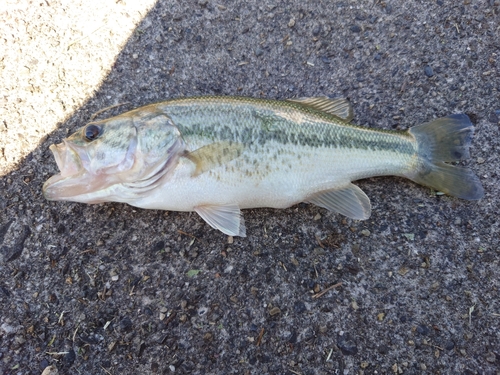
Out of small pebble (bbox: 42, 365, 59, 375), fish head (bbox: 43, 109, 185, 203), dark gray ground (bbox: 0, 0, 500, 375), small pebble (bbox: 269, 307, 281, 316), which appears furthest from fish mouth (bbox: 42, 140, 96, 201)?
small pebble (bbox: 269, 307, 281, 316)

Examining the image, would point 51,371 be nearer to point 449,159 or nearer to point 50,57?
point 50,57

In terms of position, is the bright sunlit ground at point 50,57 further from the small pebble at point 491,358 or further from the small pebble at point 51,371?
the small pebble at point 491,358

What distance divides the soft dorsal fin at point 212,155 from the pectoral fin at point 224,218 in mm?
279

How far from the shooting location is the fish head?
2.31m

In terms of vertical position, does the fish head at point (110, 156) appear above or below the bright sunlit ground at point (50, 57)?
below

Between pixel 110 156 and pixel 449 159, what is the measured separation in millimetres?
2413

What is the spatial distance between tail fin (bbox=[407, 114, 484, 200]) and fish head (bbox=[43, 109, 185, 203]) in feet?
5.80

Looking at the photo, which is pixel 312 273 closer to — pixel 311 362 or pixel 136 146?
pixel 311 362

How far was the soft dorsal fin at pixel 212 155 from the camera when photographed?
236 centimetres

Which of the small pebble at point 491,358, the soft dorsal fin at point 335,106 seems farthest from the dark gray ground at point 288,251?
the soft dorsal fin at point 335,106

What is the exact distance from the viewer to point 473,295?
7.89ft

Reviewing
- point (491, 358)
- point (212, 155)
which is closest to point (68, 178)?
point (212, 155)

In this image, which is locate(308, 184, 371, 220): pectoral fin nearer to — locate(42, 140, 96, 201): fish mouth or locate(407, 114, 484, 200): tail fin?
locate(407, 114, 484, 200): tail fin

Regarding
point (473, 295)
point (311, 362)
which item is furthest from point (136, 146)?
point (473, 295)
